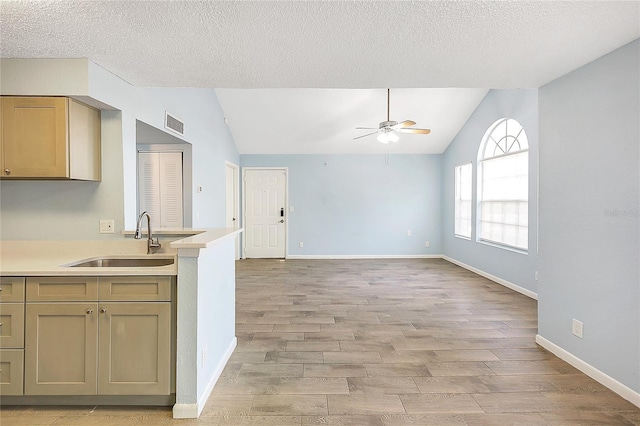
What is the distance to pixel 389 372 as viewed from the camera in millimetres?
2545

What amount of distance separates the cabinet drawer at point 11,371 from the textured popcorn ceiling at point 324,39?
6.50 ft

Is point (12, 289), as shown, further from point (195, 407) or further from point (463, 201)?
point (463, 201)

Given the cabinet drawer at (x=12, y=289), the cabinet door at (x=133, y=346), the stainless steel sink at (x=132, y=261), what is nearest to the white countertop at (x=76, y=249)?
the stainless steel sink at (x=132, y=261)

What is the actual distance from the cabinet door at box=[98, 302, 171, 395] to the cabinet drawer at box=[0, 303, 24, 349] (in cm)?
48

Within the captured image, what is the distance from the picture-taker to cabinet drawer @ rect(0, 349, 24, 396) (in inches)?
80.7

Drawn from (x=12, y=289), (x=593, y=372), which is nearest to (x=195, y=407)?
(x=12, y=289)

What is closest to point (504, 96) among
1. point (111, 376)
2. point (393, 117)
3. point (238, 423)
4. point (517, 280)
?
point (393, 117)

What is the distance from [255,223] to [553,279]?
19.1ft

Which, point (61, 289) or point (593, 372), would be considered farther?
point (593, 372)

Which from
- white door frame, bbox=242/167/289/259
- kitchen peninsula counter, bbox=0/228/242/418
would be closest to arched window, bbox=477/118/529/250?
white door frame, bbox=242/167/289/259

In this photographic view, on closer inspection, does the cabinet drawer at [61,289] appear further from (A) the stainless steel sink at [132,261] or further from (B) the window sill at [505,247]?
(B) the window sill at [505,247]

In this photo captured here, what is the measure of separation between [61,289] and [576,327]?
11.9 ft

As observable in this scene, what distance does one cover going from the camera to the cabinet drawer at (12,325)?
2036mm

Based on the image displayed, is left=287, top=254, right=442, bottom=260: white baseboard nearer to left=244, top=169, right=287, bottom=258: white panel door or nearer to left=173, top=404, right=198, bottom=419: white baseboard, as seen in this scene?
left=244, top=169, right=287, bottom=258: white panel door
